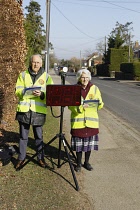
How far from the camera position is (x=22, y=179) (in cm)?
455

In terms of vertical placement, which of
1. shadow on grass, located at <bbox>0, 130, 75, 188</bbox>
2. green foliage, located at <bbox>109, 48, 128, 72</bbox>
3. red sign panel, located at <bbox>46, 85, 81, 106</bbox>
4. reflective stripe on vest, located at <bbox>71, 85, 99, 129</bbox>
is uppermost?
green foliage, located at <bbox>109, 48, 128, 72</bbox>

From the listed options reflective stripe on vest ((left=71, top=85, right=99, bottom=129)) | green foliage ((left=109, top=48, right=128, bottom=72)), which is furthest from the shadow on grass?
green foliage ((left=109, top=48, right=128, bottom=72))

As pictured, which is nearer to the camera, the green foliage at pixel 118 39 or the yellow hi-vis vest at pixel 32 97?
the yellow hi-vis vest at pixel 32 97

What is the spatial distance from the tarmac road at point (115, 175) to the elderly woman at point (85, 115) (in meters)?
0.49

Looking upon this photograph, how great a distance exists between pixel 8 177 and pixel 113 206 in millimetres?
1568

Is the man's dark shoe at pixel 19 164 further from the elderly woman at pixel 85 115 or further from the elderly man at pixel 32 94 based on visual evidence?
the elderly woman at pixel 85 115

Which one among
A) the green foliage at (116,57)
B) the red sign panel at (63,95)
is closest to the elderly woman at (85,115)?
the red sign panel at (63,95)

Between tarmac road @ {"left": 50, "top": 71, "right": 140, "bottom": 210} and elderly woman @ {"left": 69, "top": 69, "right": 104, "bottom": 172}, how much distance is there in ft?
1.61

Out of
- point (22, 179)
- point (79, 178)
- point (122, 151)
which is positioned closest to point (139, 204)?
point (79, 178)

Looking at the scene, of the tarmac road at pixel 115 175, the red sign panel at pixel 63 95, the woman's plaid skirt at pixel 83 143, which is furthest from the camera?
the woman's plaid skirt at pixel 83 143

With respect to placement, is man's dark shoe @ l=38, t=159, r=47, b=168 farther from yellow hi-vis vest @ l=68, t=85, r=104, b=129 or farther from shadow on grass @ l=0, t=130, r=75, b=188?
yellow hi-vis vest @ l=68, t=85, r=104, b=129

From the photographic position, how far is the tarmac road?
4.07 m

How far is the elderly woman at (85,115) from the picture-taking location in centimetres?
494

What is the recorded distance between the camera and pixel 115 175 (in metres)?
5.01
